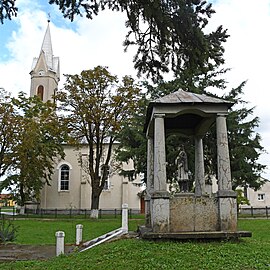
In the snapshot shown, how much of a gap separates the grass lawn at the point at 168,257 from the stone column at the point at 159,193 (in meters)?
0.58

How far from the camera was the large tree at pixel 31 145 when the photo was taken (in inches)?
1141

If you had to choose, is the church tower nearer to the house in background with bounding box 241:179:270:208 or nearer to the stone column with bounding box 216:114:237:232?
the house in background with bounding box 241:179:270:208

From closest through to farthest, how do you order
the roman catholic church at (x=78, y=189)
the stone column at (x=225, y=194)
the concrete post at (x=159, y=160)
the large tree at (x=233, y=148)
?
the stone column at (x=225, y=194)
the concrete post at (x=159, y=160)
the large tree at (x=233, y=148)
the roman catholic church at (x=78, y=189)

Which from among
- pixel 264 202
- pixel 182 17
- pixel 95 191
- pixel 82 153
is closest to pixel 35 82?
pixel 82 153

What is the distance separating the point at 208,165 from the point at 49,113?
16433 mm

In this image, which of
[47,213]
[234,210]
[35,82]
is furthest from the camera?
[35,82]

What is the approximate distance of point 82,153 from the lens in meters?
40.0

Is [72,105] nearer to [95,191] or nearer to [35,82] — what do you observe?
[95,191]

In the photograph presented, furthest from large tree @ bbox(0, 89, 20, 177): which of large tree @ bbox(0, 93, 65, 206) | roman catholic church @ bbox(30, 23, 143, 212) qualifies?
roman catholic church @ bbox(30, 23, 143, 212)

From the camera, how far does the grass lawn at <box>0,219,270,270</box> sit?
730 centimetres

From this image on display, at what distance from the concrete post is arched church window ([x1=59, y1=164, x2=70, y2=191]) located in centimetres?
3244

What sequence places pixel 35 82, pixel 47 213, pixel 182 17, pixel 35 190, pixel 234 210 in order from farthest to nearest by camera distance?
pixel 35 82 → pixel 47 213 → pixel 35 190 → pixel 234 210 → pixel 182 17

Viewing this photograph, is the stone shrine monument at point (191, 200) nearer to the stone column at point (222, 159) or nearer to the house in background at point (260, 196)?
the stone column at point (222, 159)

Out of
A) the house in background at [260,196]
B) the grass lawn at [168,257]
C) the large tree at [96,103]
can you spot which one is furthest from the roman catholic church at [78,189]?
the grass lawn at [168,257]
